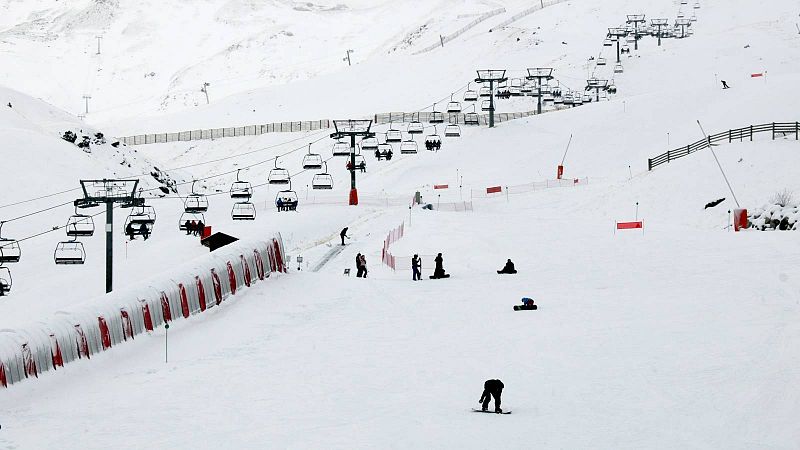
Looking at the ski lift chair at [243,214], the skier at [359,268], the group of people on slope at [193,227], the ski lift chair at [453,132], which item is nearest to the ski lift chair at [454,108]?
the ski lift chair at [453,132]

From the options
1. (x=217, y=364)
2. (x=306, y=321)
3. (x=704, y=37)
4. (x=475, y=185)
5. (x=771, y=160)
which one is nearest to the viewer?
(x=217, y=364)

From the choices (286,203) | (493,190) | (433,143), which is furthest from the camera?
(433,143)

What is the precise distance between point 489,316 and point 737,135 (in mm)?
36119

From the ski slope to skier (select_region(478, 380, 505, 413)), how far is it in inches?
11.3

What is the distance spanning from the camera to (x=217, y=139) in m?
117

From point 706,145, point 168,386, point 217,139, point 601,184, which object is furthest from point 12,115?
point 168,386

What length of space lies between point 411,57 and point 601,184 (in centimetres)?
7964

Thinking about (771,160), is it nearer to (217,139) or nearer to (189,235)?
(189,235)

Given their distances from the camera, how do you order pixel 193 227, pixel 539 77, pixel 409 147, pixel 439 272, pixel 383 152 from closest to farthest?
1. pixel 439 272
2. pixel 193 227
3. pixel 409 147
4. pixel 383 152
5. pixel 539 77

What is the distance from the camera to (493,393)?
2025cm

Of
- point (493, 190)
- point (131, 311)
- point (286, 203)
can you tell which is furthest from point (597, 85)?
point (131, 311)

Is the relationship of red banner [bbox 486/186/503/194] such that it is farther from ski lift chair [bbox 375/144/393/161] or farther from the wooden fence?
ski lift chair [bbox 375/144/393/161]

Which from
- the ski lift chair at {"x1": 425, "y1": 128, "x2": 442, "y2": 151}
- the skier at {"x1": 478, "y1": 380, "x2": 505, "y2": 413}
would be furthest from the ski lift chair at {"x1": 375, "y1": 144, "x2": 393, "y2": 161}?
the skier at {"x1": 478, "y1": 380, "x2": 505, "y2": 413}

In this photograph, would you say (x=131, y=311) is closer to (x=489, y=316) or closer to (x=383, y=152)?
(x=489, y=316)
